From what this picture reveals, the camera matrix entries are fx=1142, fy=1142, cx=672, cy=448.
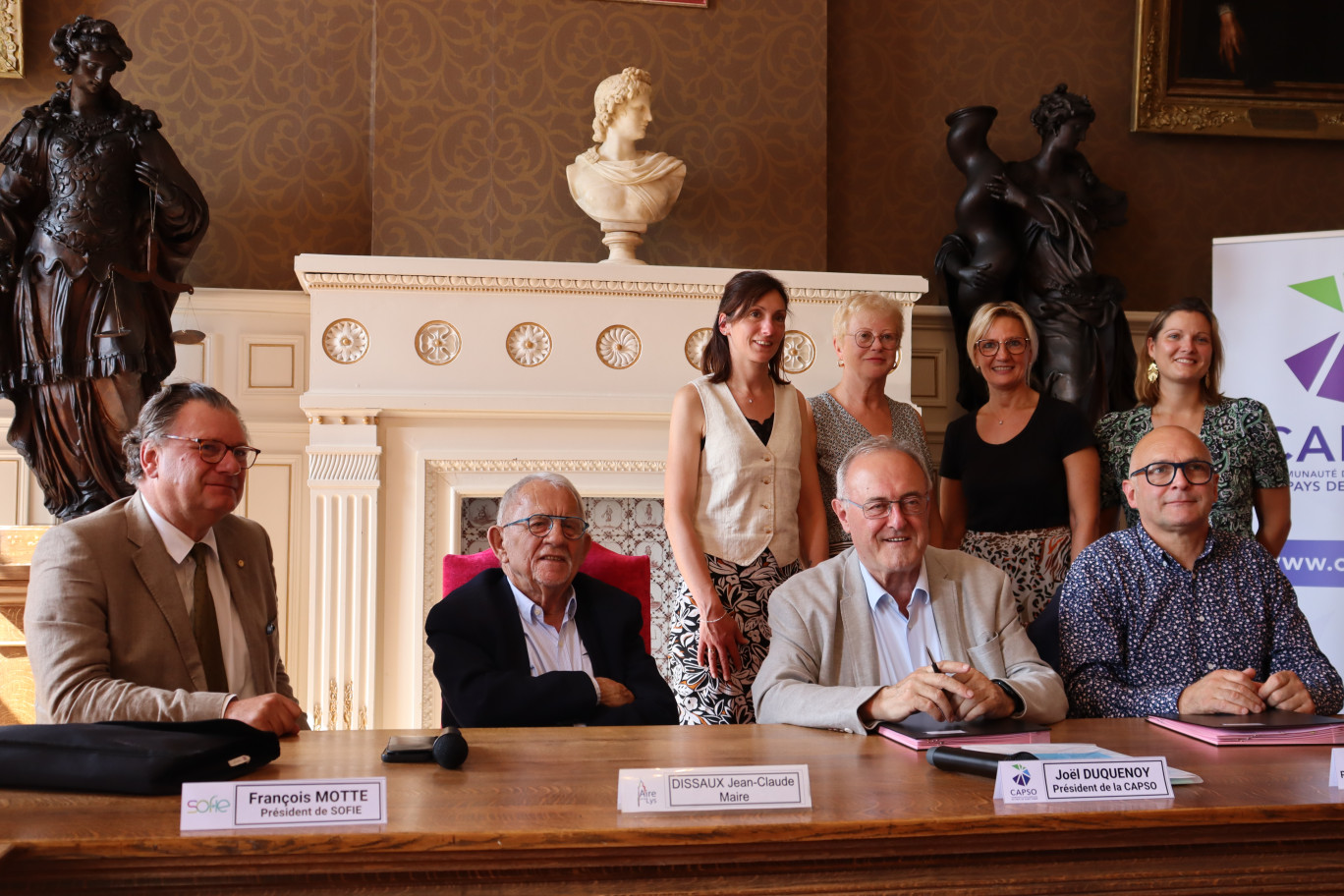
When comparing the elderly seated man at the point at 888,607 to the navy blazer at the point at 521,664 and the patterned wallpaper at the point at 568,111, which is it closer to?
the navy blazer at the point at 521,664

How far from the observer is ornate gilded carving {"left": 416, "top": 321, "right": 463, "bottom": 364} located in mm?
3826

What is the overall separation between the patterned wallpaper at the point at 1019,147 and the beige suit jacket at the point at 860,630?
2.99 m

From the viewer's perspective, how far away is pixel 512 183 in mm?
4254

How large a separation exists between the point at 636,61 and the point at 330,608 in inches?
91.6

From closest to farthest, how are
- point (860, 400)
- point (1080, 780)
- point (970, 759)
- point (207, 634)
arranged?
point (1080, 780) < point (970, 759) < point (207, 634) < point (860, 400)

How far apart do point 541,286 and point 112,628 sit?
2.32 metres

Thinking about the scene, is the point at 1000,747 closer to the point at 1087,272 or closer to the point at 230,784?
the point at 230,784

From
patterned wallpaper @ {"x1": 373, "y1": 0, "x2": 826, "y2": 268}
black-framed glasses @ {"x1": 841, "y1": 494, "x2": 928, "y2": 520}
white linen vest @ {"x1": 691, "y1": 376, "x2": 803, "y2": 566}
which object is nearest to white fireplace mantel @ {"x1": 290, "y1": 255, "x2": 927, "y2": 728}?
patterned wallpaper @ {"x1": 373, "y1": 0, "x2": 826, "y2": 268}

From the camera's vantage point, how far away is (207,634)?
183 cm

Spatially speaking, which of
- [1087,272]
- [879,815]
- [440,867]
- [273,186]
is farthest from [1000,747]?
[273,186]

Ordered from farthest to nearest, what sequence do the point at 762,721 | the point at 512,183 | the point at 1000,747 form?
the point at 512,183 < the point at 762,721 < the point at 1000,747

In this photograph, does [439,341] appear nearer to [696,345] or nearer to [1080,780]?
[696,345]

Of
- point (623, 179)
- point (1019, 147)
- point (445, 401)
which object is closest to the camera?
point (445, 401)

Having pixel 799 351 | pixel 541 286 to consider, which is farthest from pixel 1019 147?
pixel 541 286
